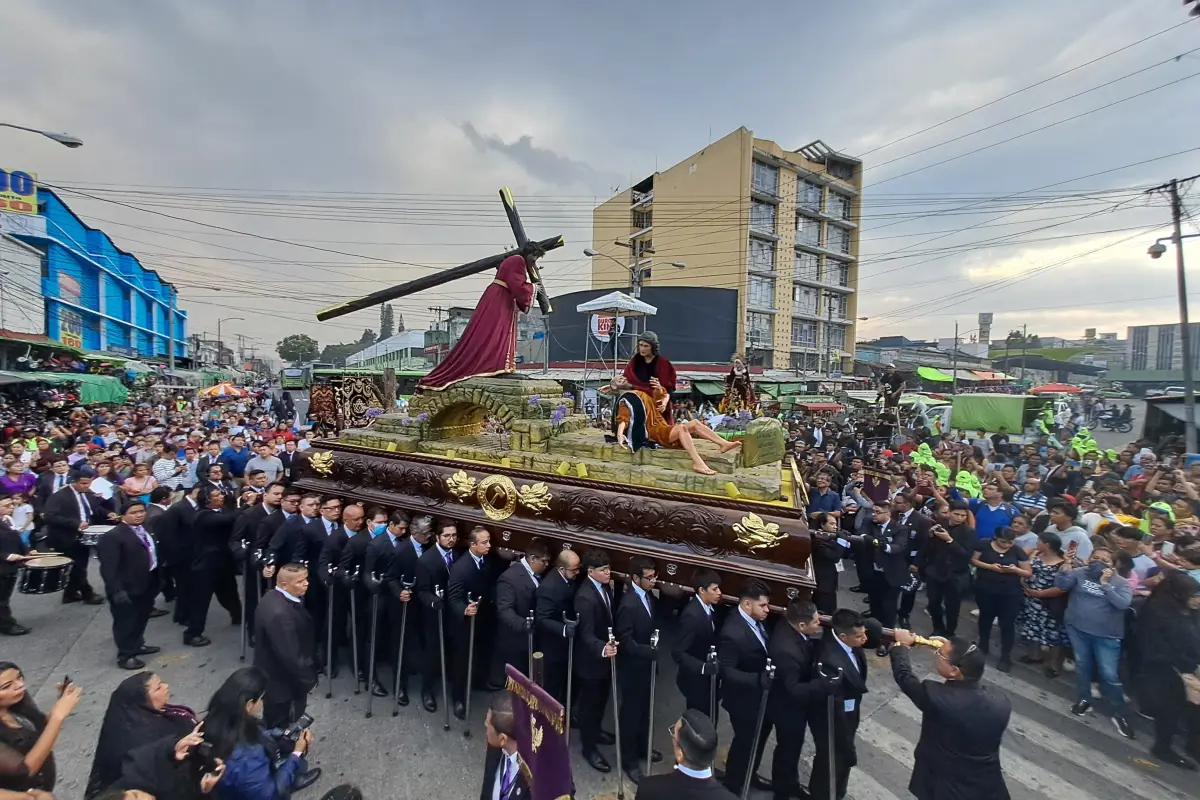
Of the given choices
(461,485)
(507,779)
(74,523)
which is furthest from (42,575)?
(507,779)

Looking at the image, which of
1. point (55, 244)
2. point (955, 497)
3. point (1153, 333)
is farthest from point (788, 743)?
point (1153, 333)

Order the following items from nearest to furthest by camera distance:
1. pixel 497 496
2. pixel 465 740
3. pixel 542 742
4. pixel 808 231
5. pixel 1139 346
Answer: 1. pixel 542 742
2. pixel 465 740
3. pixel 497 496
4. pixel 808 231
5. pixel 1139 346

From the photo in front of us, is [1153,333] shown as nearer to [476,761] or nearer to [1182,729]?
[1182,729]

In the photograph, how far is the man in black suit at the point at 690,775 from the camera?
269 centimetres

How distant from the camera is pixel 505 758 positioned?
3135mm

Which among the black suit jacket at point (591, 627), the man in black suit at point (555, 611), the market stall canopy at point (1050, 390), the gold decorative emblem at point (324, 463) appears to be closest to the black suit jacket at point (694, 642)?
the black suit jacket at point (591, 627)

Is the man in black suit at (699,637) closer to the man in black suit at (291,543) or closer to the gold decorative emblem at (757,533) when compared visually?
the gold decorative emblem at (757,533)

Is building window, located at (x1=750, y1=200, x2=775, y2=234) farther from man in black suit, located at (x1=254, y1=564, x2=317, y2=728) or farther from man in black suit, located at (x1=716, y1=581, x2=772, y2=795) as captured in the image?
man in black suit, located at (x1=254, y1=564, x2=317, y2=728)

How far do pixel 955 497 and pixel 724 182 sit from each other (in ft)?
103

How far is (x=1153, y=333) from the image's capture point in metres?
50.0

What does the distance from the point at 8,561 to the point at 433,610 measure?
5272 millimetres

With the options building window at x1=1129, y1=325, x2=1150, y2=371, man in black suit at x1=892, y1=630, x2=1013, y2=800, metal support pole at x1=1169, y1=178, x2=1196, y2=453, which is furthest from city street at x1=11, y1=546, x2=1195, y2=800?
building window at x1=1129, y1=325, x2=1150, y2=371

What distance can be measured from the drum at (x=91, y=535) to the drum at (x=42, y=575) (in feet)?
2.36

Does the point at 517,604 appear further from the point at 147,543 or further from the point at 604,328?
the point at 604,328
